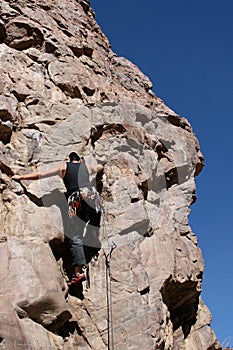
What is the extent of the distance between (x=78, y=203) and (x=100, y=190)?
1.39m

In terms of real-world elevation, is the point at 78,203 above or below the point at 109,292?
above

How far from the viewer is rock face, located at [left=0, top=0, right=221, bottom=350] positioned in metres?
7.41

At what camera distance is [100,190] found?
9812 millimetres

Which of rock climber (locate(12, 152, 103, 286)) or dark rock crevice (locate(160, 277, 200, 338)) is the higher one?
rock climber (locate(12, 152, 103, 286))

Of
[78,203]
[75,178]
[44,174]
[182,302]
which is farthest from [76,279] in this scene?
[182,302]

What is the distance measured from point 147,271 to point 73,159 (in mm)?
2604

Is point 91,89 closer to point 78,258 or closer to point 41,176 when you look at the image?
point 41,176

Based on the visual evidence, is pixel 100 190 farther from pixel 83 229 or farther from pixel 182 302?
pixel 182 302

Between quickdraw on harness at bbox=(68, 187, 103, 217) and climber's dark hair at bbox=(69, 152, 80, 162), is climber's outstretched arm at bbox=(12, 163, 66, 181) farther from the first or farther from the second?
quickdraw on harness at bbox=(68, 187, 103, 217)

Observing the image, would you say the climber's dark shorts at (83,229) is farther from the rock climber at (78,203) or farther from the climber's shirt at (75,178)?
the climber's shirt at (75,178)

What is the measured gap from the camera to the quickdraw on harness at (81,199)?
8477 mm

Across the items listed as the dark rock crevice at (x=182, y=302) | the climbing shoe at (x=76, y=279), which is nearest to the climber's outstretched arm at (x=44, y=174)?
the climbing shoe at (x=76, y=279)

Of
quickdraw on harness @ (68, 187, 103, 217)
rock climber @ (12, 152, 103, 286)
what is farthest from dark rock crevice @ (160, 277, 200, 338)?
quickdraw on harness @ (68, 187, 103, 217)

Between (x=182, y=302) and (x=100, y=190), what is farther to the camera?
(x=182, y=302)
